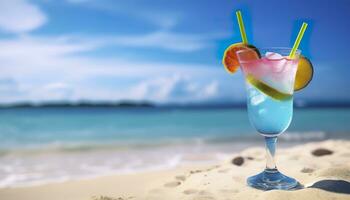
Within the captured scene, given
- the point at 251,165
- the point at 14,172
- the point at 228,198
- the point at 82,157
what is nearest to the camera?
the point at 228,198

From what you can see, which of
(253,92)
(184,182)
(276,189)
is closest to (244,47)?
(253,92)

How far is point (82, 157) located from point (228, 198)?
11.0 ft

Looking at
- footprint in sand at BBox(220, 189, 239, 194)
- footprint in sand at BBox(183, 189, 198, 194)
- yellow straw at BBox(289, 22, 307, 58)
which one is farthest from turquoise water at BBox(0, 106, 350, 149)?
footprint in sand at BBox(183, 189, 198, 194)

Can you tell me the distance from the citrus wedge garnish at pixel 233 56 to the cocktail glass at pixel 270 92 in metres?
0.02

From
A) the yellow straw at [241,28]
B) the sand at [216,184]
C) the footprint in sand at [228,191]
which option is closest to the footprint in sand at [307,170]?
the sand at [216,184]

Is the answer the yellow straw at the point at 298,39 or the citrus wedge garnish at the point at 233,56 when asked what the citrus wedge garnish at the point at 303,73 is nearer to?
the yellow straw at the point at 298,39

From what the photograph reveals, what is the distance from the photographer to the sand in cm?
223

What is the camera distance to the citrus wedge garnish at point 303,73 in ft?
7.96

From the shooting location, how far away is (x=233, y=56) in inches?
93.6

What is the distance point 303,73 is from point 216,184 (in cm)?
86

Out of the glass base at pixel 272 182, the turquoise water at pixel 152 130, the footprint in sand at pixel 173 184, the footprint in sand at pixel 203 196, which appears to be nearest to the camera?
the footprint in sand at pixel 203 196

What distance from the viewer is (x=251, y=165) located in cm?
315

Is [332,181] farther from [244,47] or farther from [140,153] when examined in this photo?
[140,153]

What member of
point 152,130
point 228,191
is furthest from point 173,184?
point 152,130
